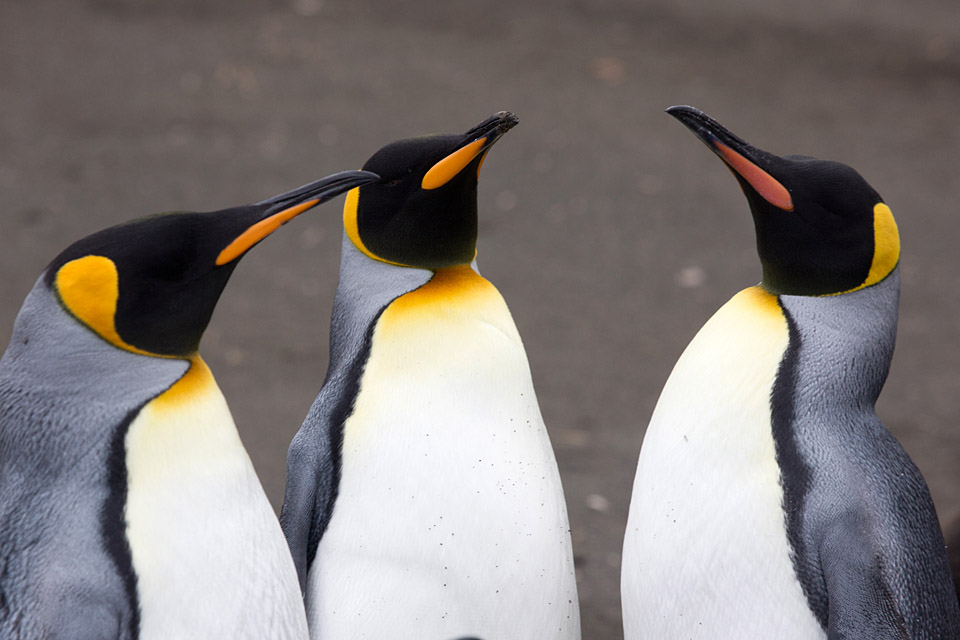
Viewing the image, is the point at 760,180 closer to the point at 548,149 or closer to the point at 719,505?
the point at 719,505

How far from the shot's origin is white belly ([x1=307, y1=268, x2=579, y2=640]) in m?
1.70

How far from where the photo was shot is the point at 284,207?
1516mm

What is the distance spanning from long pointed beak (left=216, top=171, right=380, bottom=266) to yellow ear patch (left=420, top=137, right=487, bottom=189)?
24 centimetres

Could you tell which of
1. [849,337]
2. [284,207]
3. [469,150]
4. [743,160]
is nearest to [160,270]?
[284,207]

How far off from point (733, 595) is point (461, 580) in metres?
0.43

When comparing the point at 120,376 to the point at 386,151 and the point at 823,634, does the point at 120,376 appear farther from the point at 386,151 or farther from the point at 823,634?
the point at 823,634

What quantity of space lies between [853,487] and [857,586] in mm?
146

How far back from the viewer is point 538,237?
482cm

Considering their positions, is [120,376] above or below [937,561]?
above

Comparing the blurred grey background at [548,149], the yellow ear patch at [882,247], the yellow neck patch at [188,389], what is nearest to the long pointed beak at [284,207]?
the yellow neck patch at [188,389]

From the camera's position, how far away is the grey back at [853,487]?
4.99ft

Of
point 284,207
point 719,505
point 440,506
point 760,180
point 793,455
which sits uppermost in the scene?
point 760,180

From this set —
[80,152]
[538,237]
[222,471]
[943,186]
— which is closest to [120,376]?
[222,471]

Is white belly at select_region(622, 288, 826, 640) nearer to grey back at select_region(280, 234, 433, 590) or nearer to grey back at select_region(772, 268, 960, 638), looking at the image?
grey back at select_region(772, 268, 960, 638)
